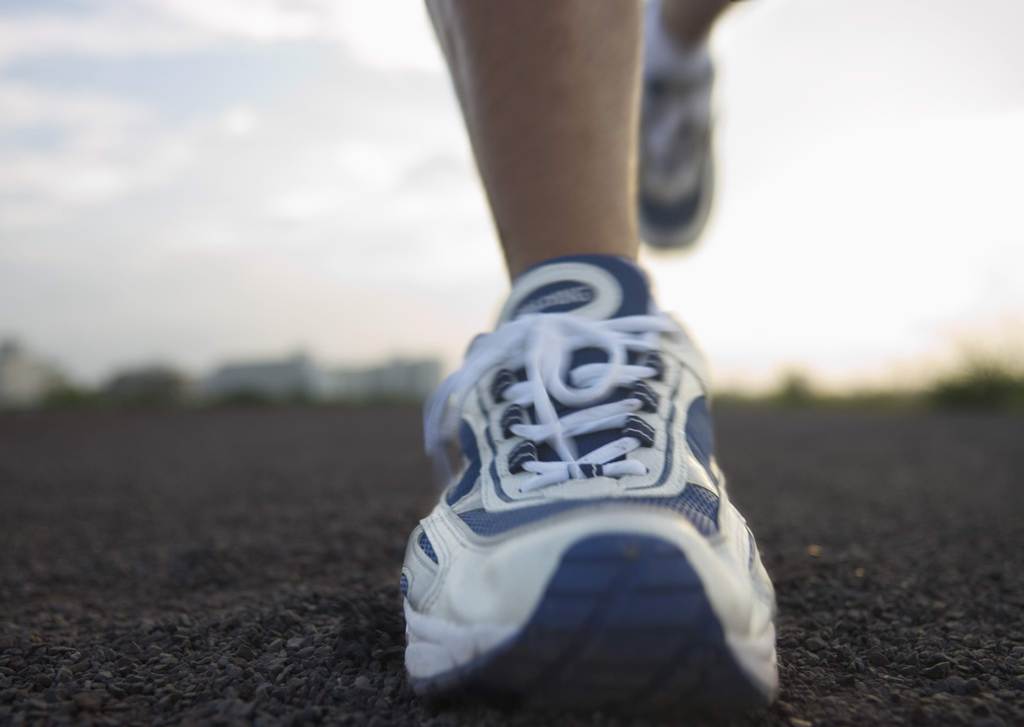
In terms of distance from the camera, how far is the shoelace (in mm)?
1104

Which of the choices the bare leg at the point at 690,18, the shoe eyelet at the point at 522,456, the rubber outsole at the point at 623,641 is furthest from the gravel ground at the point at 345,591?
the bare leg at the point at 690,18

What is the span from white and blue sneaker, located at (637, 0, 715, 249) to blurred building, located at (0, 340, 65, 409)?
8908 millimetres

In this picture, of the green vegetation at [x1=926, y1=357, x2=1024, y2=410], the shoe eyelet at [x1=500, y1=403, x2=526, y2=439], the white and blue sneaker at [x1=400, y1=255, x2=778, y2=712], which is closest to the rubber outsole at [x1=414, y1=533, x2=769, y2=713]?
the white and blue sneaker at [x1=400, y1=255, x2=778, y2=712]

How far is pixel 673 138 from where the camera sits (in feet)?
10.9

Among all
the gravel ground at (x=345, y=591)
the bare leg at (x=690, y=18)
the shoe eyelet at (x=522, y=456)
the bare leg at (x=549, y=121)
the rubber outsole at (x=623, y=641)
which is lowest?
the gravel ground at (x=345, y=591)

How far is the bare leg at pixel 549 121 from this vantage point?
1313mm

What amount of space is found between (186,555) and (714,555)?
4.98ft

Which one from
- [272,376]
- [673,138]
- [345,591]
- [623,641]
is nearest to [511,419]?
[623,641]

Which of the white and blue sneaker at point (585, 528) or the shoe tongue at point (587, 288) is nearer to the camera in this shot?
the white and blue sneaker at point (585, 528)

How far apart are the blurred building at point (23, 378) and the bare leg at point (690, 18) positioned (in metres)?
9.21

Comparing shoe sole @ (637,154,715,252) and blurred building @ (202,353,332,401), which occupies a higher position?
shoe sole @ (637,154,715,252)

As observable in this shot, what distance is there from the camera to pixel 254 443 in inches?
222

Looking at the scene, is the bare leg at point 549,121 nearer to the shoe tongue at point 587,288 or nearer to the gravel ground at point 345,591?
the shoe tongue at point 587,288

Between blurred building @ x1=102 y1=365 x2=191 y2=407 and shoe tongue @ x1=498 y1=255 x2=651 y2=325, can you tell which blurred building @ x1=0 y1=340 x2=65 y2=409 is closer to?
blurred building @ x1=102 y1=365 x2=191 y2=407
